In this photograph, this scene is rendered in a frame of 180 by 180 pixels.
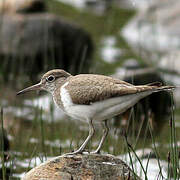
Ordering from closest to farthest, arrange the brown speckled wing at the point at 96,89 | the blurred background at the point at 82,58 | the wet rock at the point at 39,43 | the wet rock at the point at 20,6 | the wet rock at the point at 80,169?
the brown speckled wing at the point at 96,89
the wet rock at the point at 80,169
the blurred background at the point at 82,58
the wet rock at the point at 39,43
the wet rock at the point at 20,6

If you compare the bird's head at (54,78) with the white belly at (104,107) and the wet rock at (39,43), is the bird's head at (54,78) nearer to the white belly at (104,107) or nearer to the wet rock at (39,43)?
the white belly at (104,107)

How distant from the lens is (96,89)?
4938 mm

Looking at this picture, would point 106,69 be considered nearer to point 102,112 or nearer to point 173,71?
point 173,71

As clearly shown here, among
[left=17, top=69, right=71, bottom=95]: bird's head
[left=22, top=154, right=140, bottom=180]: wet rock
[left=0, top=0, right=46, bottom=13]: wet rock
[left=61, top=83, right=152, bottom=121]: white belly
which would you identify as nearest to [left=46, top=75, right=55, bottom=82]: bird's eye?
[left=17, top=69, right=71, bottom=95]: bird's head

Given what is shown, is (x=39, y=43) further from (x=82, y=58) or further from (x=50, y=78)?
(x=50, y=78)

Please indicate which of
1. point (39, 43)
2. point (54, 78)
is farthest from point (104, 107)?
point (39, 43)

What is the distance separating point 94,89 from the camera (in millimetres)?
4949

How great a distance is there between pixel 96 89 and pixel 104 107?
0.61 feet

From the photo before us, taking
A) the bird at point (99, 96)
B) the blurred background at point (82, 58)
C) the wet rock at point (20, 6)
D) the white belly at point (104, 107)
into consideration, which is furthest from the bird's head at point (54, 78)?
the wet rock at point (20, 6)

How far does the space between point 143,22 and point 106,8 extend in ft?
9.09

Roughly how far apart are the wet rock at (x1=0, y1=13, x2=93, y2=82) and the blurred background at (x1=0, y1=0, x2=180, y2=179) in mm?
23

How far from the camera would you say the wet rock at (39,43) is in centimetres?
1217

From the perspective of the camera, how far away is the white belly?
4.85 m

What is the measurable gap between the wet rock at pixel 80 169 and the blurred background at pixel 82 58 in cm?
130
